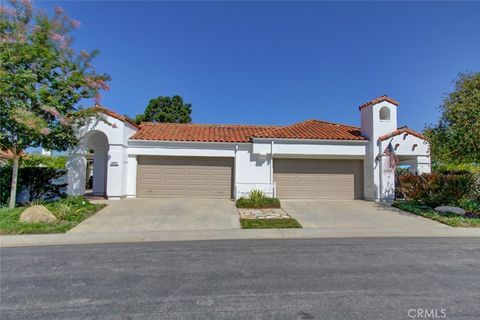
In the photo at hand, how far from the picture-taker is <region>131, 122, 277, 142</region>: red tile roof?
53.1ft

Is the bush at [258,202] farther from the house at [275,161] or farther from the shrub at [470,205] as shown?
the shrub at [470,205]

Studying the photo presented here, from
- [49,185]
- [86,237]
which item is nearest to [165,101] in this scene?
[49,185]

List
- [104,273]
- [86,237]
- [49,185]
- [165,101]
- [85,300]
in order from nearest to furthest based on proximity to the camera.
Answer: [85,300] → [104,273] → [86,237] → [49,185] → [165,101]

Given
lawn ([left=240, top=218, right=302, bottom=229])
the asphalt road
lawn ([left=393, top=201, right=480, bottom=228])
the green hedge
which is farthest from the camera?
the green hedge

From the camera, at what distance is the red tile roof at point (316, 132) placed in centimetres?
1602

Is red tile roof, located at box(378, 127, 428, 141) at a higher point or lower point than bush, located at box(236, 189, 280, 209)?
higher

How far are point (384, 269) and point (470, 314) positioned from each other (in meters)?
1.79

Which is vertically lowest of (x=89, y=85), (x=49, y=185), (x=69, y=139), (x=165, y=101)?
(x=49, y=185)

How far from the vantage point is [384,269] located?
18.4ft

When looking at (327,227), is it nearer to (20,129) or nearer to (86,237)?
(86,237)
